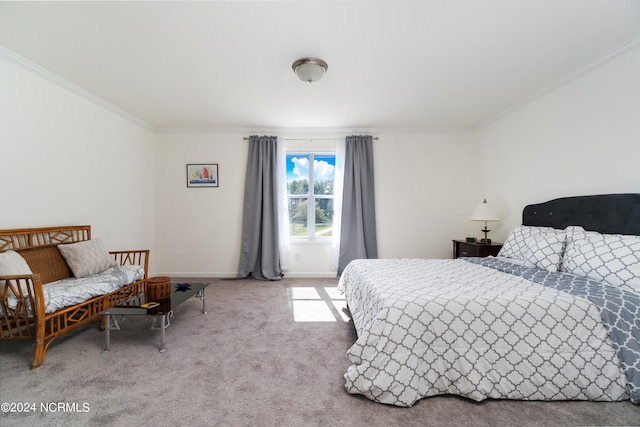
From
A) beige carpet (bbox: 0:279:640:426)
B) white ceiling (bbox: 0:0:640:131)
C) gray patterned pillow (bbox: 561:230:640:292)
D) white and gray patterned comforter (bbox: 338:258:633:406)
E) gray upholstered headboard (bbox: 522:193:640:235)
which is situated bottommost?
beige carpet (bbox: 0:279:640:426)

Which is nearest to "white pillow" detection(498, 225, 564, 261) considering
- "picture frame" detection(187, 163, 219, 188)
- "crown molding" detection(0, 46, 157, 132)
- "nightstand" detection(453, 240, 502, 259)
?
"nightstand" detection(453, 240, 502, 259)

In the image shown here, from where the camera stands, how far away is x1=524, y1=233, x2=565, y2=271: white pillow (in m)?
2.28

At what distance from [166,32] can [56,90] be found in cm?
178

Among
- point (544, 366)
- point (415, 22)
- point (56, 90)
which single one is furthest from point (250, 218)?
point (544, 366)

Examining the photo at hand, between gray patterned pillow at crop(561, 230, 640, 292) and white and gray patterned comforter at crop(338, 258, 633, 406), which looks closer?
white and gray patterned comforter at crop(338, 258, 633, 406)

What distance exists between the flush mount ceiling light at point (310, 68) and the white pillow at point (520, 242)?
261 cm

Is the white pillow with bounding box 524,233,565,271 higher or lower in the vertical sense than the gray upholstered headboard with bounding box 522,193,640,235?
lower

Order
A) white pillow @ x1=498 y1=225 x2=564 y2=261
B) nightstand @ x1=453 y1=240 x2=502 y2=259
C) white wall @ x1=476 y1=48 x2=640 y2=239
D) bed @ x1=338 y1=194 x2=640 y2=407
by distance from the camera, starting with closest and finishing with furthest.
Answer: bed @ x1=338 y1=194 x2=640 y2=407, white wall @ x1=476 y1=48 x2=640 y2=239, white pillow @ x1=498 y1=225 x2=564 y2=261, nightstand @ x1=453 y1=240 x2=502 y2=259

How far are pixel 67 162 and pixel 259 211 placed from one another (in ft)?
7.81

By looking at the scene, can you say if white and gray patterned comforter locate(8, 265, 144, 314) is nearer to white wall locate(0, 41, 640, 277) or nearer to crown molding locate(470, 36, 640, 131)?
white wall locate(0, 41, 640, 277)

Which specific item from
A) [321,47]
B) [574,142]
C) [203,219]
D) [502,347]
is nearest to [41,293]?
[203,219]

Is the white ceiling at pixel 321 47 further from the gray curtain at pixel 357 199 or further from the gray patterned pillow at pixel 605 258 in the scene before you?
the gray patterned pillow at pixel 605 258

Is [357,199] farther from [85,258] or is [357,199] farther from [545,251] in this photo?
[85,258]

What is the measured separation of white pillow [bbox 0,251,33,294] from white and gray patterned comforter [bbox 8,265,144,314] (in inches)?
7.3
